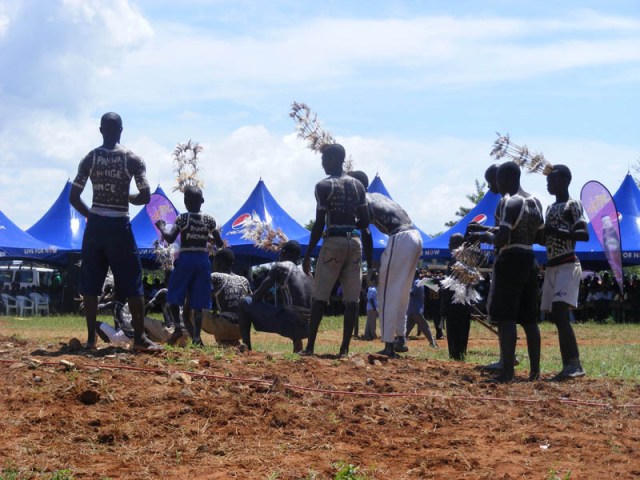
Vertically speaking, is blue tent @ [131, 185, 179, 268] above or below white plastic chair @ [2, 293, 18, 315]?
above

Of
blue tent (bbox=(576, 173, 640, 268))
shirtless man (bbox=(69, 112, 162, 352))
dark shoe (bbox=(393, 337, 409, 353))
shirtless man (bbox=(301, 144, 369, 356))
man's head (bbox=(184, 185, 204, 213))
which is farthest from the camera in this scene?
blue tent (bbox=(576, 173, 640, 268))

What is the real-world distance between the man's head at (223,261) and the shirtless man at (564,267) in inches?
172

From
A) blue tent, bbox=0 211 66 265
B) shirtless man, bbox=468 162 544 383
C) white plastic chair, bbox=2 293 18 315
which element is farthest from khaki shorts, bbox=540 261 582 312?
white plastic chair, bbox=2 293 18 315

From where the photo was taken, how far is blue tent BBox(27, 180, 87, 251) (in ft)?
89.4

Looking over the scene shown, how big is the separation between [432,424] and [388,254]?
316cm

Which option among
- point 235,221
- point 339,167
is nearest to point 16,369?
point 339,167

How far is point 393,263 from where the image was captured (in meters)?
8.91

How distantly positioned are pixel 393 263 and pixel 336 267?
58cm

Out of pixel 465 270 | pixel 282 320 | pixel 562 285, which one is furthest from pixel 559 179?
pixel 282 320

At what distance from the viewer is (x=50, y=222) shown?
28.1 meters

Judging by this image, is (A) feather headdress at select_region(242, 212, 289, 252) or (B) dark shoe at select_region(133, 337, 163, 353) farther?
(A) feather headdress at select_region(242, 212, 289, 252)

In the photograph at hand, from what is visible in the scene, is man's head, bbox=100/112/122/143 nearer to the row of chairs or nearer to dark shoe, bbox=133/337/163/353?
dark shoe, bbox=133/337/163/353

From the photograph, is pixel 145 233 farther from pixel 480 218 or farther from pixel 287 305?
pixel 287 305

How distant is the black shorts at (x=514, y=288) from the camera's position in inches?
306
